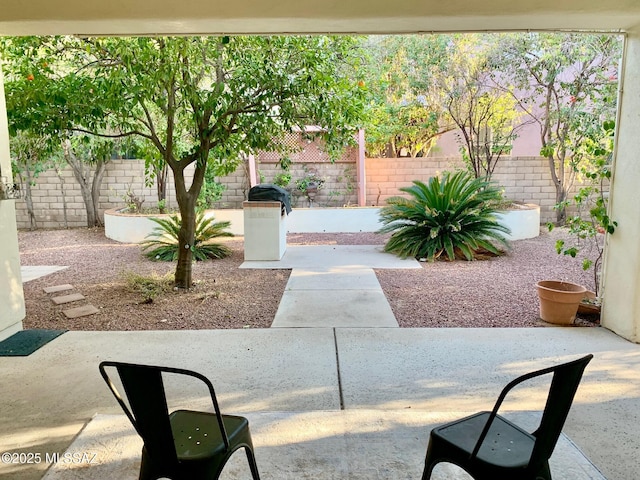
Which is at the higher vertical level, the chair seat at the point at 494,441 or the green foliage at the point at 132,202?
the green foliage at the point at 132,202

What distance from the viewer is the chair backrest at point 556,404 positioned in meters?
1.49

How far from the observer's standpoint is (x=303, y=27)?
3.63 m

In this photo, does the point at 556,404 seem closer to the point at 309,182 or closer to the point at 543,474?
the point at 543,474

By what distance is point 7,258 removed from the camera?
12.3 feet

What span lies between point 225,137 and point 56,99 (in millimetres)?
1550

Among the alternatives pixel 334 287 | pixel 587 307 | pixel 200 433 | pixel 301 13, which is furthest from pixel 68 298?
pixel 587 307

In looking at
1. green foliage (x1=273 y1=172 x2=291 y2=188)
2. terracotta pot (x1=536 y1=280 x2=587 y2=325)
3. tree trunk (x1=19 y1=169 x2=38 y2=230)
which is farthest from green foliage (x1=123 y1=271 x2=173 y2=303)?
tree trunk (x1=19 y1=169 x2=38 y2=230)

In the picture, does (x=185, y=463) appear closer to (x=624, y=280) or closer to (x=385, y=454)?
(x=385, y=454)

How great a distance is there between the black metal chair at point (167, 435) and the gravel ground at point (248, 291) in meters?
2.42

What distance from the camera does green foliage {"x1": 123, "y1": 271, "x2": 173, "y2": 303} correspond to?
5.17 m

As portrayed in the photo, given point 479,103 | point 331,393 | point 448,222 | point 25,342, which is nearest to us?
point 331,393

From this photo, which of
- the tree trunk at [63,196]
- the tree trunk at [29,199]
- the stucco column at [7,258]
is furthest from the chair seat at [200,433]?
the tree trunk at [29,199]

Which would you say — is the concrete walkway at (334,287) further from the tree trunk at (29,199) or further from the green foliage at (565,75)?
the tree trunk at (29,199)

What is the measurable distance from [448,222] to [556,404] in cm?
594
